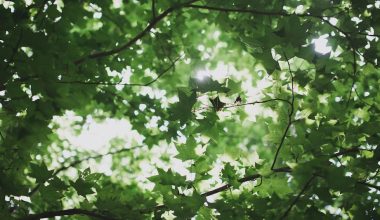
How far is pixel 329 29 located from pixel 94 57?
2219mm

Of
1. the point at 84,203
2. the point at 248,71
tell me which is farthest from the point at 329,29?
the point at 248,71

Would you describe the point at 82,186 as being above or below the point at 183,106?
below

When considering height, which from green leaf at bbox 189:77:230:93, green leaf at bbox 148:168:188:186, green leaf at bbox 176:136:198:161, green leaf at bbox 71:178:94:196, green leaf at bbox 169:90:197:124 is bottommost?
green leaf at bbox 71:178:94:196

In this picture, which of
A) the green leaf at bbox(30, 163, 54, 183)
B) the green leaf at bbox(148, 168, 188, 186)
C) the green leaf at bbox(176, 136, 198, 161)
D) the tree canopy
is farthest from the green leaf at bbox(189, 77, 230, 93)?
the green leaf at bbox(30, 163, 54, 183)

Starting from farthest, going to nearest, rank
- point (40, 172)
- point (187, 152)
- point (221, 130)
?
point (221, 130) < point (187, 152) < point (40, 172)

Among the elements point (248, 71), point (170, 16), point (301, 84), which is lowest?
point (301, 84)

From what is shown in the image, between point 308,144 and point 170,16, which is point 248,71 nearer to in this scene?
point 170,16

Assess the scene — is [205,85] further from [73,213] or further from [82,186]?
[73,213]

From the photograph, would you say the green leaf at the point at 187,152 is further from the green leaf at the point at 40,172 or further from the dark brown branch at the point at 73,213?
the green leaf at the point at 40,172

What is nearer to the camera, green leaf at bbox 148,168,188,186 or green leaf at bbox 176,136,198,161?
green leaf at bbox 148,168,188,186

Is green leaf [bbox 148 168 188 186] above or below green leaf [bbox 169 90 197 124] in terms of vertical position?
below

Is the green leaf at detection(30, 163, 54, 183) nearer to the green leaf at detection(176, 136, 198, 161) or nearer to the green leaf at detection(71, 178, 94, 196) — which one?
the green leaf at detection(71, 178, 94, 196)

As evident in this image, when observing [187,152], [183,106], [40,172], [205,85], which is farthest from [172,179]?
[40,172]

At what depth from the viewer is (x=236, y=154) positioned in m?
2.29
